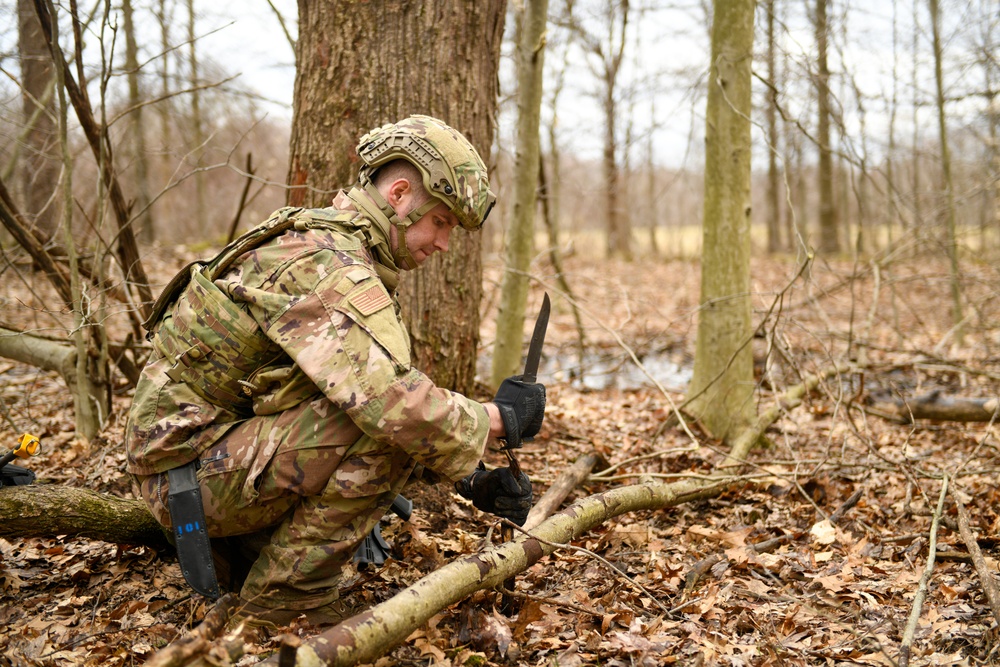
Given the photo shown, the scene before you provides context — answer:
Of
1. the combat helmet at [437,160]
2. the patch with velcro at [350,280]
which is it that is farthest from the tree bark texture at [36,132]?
the patch with velcro at [350,280]

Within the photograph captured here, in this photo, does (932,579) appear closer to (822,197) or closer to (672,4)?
(672,4)

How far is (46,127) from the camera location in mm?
5938

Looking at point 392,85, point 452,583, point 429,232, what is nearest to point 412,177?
point 429,232

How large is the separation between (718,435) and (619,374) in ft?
9.68

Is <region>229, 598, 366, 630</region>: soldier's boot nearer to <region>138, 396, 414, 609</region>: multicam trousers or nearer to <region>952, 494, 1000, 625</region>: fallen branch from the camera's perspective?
<region>138, 396, 414, 609</region>: multicam trousers

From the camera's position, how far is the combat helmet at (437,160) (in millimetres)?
2666

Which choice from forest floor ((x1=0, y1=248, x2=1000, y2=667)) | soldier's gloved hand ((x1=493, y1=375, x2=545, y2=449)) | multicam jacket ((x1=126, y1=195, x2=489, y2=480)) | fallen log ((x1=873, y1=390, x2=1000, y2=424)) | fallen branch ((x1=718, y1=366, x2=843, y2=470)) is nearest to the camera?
multicam jacket ((x1=126, y1=195, x2=489, y2=480))

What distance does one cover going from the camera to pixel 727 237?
5129 mm

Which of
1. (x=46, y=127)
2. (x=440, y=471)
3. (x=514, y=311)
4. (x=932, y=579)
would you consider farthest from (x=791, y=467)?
(x=46, y=127)

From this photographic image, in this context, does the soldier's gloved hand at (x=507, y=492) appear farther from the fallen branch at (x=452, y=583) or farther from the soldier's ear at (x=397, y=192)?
the soldier's ear at (x=397, y=192)

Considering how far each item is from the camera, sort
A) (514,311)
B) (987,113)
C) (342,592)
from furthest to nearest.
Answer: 1. (987,113)
2. (514,311)
3. (342,592)

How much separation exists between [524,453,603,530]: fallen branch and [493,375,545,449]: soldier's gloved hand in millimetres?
546

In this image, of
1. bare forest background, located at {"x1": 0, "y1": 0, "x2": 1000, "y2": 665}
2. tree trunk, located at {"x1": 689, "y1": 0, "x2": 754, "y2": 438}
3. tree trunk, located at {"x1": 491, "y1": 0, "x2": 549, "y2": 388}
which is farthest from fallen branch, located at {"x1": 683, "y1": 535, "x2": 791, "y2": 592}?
tree trunk, located at {"x1": 491, "y1": 0, "x2": 549, "y2": 388}

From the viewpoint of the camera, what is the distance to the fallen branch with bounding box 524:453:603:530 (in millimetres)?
3196
